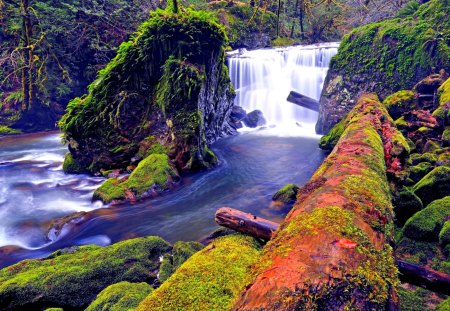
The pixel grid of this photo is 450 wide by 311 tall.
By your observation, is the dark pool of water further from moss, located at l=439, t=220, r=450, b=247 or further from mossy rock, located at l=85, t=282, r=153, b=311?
moss, located at l=439, t=220, r=450, b=247

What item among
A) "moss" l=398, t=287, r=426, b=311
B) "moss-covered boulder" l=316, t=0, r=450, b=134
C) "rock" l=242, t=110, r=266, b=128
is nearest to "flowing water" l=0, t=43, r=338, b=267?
"rock" l=242, t=110, r=266, b=128

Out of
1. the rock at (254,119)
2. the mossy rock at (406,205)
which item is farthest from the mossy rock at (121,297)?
the rock at (254,119)

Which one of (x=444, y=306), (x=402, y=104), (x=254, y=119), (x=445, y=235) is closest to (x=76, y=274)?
(x=444, y=306)

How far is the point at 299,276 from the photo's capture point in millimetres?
2053

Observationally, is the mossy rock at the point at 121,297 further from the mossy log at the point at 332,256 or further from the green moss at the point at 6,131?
the green moss at the point at 6,131

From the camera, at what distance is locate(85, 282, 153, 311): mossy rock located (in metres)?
3.44

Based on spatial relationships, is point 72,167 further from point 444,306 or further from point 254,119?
point 444,306

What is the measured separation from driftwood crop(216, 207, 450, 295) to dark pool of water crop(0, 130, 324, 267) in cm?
282

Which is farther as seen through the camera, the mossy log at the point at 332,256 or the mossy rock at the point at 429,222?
the mossy rock at the point at 429,222

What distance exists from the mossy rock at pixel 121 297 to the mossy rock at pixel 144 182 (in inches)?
197

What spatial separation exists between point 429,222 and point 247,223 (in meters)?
2.90

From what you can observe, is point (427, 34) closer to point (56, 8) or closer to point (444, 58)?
point (444, 58)

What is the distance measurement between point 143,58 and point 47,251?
709 cm

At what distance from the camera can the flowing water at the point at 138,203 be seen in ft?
23.7
